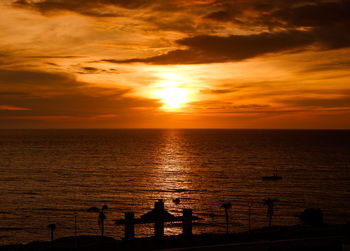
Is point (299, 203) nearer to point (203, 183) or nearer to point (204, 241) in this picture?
point (203, 183)

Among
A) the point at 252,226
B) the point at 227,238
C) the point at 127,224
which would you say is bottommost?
the point at 252,226

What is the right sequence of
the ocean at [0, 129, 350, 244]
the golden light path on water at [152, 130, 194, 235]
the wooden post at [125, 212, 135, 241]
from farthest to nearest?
the golden light path on water at [152, 130, 194, 235]
the ocean at [0, 129, 350, 244]
the wooden post at [125, 212, 135, 241]

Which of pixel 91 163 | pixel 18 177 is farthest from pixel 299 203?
pixel 91 163

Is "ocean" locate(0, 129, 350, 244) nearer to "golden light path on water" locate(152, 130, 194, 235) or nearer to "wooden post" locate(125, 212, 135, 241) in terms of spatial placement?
"golden light path on water" locate(152, 130, 194, 235)

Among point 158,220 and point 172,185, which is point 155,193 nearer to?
point 172,185

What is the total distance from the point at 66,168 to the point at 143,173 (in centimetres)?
2834

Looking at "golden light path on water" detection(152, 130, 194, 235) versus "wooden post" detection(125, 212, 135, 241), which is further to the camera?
"golden light path on water" detection(152, 130, 194, 235)

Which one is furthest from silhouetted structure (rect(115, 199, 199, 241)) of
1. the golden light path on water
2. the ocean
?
the golden light path on water

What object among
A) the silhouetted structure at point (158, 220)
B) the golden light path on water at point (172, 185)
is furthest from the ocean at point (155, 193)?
the silhouetted structure at point (158, 220)

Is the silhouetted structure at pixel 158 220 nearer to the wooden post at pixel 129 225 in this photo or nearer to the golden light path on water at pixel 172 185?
the wooden post at pixel 129 225

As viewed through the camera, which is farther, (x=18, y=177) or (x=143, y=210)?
(x=18, y=177)

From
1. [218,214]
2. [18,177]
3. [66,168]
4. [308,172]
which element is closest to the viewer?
[218,214]

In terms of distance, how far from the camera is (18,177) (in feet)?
316

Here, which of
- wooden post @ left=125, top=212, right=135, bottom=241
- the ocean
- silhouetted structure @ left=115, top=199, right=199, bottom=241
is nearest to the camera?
wooden post @ left=125, top=212, right=135, bottom=241
